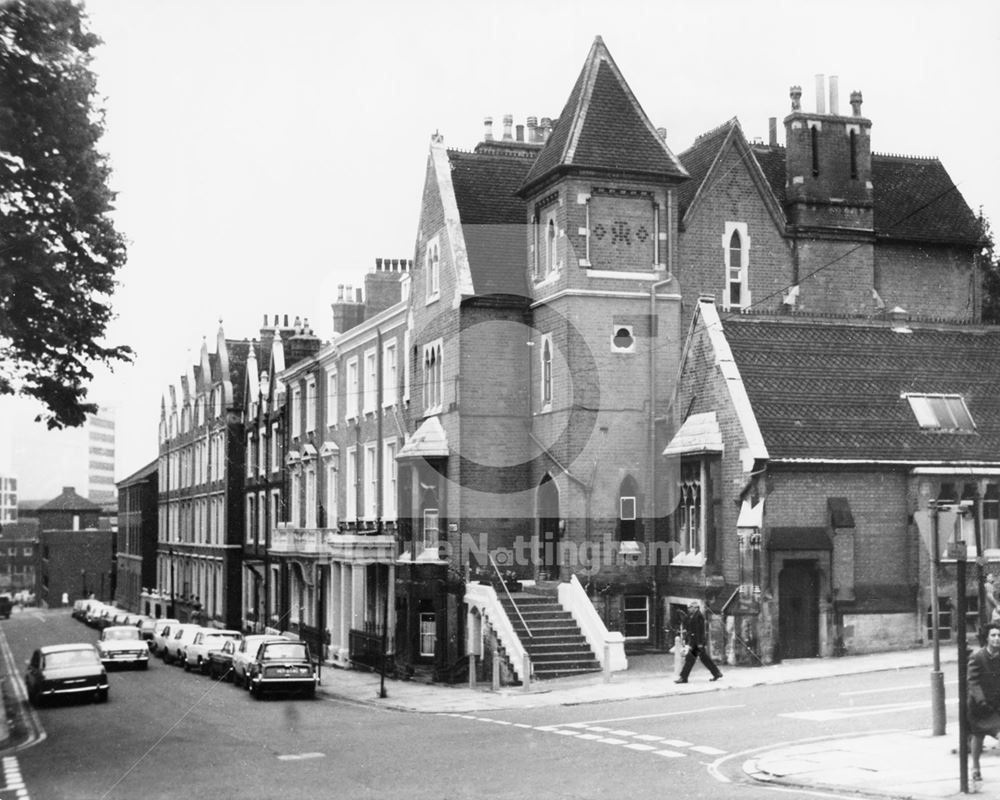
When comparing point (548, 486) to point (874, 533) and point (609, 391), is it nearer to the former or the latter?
point (609, 391)

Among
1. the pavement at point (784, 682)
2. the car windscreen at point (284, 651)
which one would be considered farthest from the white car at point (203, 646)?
the car windscreen at point (284, 651)

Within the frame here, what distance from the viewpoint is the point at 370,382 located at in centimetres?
4634

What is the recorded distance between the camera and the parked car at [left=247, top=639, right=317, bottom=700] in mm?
33531

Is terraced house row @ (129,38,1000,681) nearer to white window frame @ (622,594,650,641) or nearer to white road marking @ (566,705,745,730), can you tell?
white window frame @ (622,594,650,641)

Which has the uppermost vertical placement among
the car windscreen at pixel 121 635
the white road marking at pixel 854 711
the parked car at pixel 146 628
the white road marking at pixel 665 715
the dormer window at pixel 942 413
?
the dormer window at pixel 942 413

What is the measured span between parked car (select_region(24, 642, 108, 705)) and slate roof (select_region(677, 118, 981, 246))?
65.8 feet

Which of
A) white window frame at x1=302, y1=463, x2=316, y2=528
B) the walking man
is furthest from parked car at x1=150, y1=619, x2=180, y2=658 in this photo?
the walking man

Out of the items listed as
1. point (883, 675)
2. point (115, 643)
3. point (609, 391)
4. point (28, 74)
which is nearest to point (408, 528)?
point (609, 391)

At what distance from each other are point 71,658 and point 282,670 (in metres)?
5.26

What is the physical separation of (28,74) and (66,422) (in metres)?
6.34

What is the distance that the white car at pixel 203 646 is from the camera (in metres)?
44.8

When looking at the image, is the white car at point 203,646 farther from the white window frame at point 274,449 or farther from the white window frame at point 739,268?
the white window frame at point 739,268

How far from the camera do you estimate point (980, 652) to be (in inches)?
649

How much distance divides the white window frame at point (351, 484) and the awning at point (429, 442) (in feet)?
31.9
